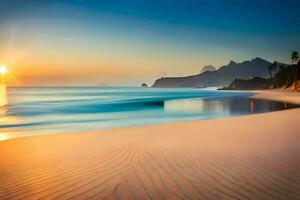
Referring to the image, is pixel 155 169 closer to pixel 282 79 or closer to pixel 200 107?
pixel 200 107

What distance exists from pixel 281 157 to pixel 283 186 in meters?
2.06

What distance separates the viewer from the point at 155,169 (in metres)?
5.49

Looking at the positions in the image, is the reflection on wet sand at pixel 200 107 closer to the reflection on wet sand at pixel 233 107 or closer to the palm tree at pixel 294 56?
the reflection on wet sand at pixel 233 107

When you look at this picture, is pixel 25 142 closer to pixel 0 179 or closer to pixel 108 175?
pixel 0 179

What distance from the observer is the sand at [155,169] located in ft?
13.8

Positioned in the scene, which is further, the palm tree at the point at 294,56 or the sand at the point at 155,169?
the palm tree at the point at 294,56

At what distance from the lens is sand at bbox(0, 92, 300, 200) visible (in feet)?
13.8

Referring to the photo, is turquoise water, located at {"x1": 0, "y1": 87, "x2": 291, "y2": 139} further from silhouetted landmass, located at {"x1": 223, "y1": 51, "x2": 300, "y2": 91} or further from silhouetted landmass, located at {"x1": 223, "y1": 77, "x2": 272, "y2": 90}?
silhouetted landmass, located at {"x1": 223, "y1": 77, "x2": 272, "y2": 90}

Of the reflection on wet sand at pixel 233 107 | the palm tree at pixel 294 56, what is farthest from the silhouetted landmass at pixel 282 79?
the reflection on wet sand at pixel 233 107

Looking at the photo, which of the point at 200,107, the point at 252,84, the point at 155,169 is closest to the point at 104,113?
the point at 200,107

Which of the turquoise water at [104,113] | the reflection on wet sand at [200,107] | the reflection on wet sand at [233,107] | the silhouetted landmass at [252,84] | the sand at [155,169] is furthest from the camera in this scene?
the silhouetted landmass at [252,84]

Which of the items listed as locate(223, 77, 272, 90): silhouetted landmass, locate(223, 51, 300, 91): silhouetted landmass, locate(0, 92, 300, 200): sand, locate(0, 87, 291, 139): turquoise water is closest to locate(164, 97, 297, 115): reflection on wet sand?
locate(0, 87, 291, 139): turquoise water

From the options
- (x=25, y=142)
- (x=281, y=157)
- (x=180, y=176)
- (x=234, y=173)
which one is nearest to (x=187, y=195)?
(x=180, y=176)

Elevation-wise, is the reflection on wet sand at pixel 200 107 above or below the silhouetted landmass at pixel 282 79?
below
